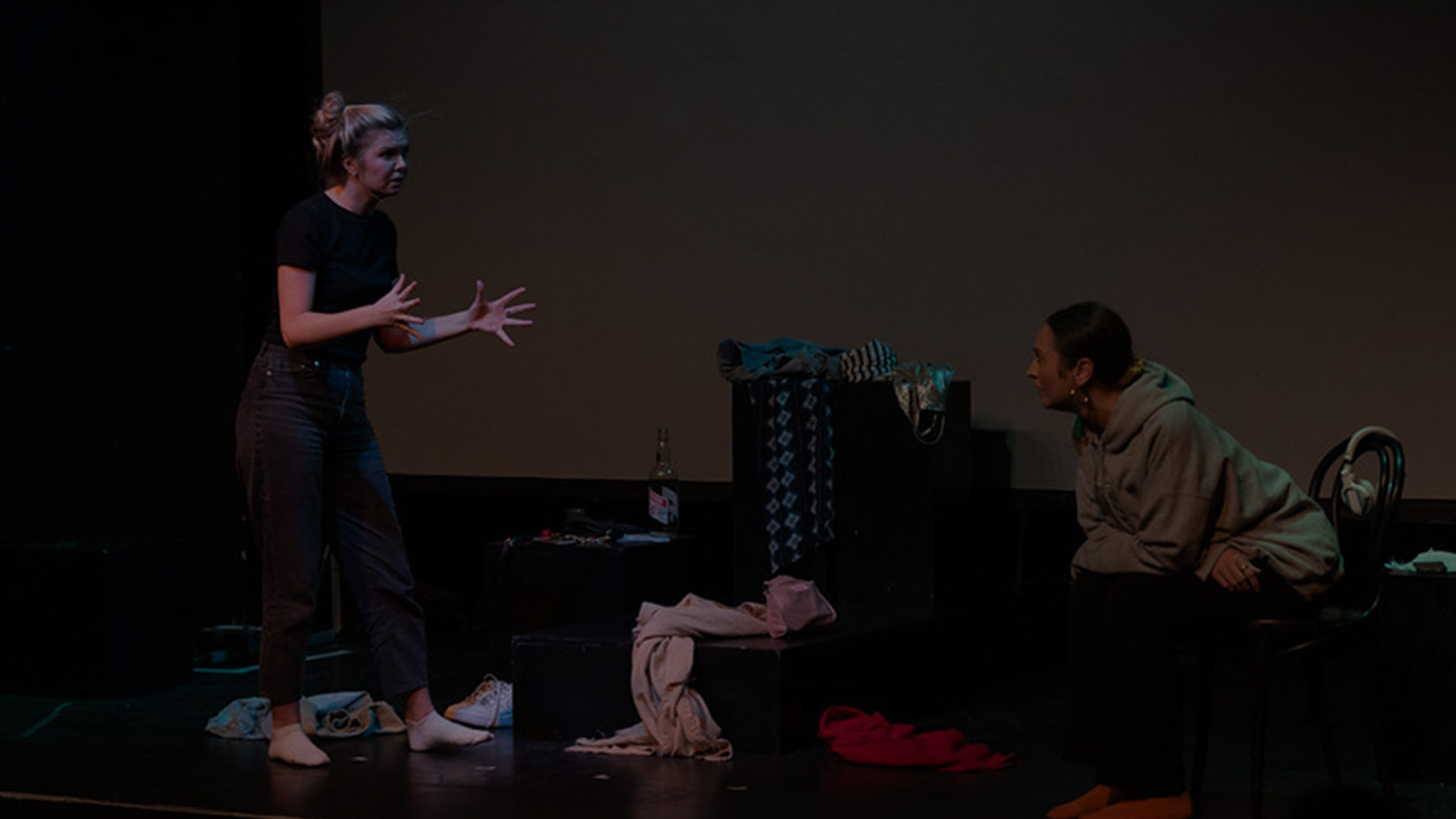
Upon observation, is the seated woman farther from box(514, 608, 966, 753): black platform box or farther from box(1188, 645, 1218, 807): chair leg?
box(514, 608, 966, 753): black platform box

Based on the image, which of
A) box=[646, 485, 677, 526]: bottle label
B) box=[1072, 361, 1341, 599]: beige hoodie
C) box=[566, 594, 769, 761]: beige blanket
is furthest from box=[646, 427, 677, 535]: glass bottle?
box=[1072, 361, 1341, 599]: beige hoodie

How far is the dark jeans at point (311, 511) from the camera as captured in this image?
168 inches

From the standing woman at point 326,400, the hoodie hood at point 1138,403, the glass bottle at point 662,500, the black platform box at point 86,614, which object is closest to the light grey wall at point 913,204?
the glass bottle at point 662,500

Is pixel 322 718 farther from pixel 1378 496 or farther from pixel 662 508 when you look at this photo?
pixel 1378 496

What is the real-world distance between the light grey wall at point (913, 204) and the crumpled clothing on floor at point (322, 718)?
78.1 inches

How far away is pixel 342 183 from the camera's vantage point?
4.34 metres

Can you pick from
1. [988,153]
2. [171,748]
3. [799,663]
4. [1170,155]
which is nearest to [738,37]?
[988,153]

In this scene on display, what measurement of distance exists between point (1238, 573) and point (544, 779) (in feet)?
5.27

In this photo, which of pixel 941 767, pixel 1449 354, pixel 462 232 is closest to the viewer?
pixel 941 767

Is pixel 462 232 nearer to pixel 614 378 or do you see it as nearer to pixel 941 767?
pixel 614 378

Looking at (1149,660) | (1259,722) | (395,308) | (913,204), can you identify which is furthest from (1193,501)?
(913,204)

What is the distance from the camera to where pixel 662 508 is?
573cm

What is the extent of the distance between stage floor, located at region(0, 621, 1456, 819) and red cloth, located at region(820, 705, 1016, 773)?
1.5 inches

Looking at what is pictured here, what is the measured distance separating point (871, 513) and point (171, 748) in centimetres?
210
